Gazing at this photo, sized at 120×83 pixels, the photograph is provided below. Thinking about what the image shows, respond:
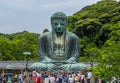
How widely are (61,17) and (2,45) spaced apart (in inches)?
1244

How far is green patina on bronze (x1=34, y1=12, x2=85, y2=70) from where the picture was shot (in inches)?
1084

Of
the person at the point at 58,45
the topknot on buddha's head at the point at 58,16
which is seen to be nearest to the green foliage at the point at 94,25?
the person at the point at 58,45

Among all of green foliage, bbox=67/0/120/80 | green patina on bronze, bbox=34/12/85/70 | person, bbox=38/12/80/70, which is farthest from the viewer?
green foliage, bbox=67/0/120/80

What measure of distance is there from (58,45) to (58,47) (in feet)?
0.37

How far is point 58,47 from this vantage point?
2806 centimetres

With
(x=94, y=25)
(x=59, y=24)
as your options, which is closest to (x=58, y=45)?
(x=59, y=24)

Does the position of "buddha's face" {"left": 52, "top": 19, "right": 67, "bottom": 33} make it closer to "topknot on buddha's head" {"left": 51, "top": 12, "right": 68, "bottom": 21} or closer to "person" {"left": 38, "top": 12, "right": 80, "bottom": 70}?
"person" {"left": 38, "top": 12, "right": 80, "bottom": 70}

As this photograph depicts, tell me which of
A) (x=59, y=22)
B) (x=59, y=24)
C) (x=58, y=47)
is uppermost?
(x=59, y=22)

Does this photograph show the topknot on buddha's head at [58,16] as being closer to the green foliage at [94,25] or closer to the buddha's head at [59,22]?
the buddha's head at [59,22]

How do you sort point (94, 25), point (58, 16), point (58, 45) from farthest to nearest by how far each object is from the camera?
point (94, 25) < point (58, 45) < point (58, 16)

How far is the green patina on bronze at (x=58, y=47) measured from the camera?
1084 inches

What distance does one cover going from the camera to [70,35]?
28.4 m

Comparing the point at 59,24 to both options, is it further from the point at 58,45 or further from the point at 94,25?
the point at 94,25

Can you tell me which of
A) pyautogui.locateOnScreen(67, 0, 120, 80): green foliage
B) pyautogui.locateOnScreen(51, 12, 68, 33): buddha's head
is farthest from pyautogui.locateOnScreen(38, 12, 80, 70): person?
pyautogui.locateOnScreen(67, 0, 120, 80): green foliage
